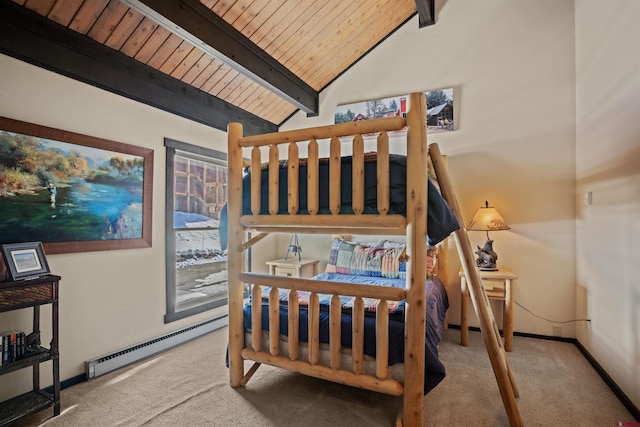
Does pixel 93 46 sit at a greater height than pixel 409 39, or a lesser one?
lesser

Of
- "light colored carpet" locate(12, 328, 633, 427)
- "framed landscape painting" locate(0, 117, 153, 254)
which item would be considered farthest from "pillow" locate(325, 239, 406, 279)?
"framed landscape painting" locate(0, 117, 153, 254)

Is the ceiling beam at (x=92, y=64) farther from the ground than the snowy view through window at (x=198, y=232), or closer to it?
farther from the ground

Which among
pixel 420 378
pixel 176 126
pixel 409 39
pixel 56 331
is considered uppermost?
pixel 409 39

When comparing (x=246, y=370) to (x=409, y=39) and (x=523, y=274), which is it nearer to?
(x=523, y=274)

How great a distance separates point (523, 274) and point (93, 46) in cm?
429

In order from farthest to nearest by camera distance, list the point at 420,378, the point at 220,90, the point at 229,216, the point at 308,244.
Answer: the point at 308,244 < the point at 220,90 < the point at 229,216 < the point at 420,378

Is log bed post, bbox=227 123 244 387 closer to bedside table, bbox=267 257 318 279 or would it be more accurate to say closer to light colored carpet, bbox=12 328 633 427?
light colored carpet, bbox=12 328 633 427

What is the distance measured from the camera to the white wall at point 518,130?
314 centimetres

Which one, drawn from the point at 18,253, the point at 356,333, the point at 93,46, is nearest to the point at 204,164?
the point at 93,46

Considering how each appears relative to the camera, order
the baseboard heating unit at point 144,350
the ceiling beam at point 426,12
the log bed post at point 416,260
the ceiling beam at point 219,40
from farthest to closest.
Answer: the ceiling beam at point 426,12 < the baseboard heating unit at point 144,350 < the ceiling beam at point 219,40 < the log bed post at point 416,260

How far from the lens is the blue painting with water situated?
203 cm

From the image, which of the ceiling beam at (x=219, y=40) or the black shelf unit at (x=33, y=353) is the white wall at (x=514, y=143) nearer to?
the black shelf unit at (x=33, y=353)

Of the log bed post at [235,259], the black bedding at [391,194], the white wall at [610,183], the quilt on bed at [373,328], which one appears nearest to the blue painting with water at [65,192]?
the log bed post at [235,259]

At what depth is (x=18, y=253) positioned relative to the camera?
1938 millimetres
